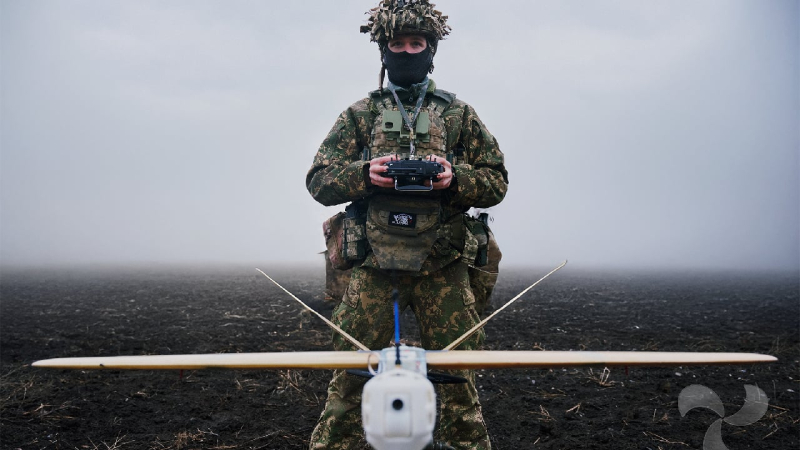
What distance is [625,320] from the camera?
39.4 feet

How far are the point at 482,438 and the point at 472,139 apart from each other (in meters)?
2.65

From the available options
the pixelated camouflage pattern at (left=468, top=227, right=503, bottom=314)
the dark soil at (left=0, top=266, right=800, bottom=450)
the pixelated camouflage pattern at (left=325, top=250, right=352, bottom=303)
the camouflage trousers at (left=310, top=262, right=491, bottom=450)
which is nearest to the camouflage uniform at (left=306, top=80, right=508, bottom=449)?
the camouflage trousers at (left=310, top=262, right=491, bottom=450)

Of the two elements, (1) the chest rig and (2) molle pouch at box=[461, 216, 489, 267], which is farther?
(2) molle pouch at box=[461, 216, 489, 267]

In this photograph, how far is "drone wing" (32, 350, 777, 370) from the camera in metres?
2.26

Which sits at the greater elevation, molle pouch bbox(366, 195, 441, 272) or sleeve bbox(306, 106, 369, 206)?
sleeve bbox(306, 106, 369, 206)

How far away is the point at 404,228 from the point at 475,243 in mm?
681

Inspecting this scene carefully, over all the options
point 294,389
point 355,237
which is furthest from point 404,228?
point 294,389

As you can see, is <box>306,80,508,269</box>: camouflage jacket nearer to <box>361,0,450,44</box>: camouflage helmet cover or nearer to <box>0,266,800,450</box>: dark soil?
<box>361,0,450,44</box>: camouflage helmet cover

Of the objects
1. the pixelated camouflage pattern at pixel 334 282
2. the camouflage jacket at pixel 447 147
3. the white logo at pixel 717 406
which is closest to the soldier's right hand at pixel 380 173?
the camouflage jacket at pixel 447 147

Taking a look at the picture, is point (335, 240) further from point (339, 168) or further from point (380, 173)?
point (380, 173)

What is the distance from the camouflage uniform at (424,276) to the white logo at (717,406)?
9.31 ft

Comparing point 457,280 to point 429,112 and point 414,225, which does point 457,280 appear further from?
point 429,112

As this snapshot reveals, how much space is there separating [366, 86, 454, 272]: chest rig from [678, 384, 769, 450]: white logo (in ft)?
12.3

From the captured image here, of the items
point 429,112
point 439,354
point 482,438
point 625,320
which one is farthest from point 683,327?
point 439,354
